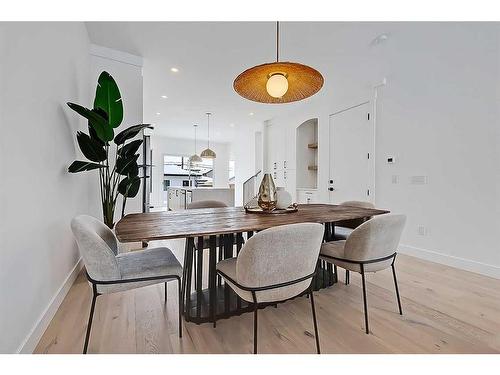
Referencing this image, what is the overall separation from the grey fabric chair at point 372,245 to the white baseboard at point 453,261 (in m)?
1.79

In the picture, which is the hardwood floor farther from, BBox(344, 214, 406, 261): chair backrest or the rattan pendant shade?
the rattan pendant shade

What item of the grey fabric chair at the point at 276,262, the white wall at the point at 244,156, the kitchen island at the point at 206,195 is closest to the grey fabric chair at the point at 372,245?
the grey fabric chair at the point at 276,262

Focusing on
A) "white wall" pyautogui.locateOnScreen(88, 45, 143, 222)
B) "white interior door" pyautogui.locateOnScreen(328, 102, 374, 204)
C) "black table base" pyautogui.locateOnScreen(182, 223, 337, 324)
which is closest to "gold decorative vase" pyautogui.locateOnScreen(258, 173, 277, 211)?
"black table base" pyautogui.locateOnScreen(182, 223, 337, 324)

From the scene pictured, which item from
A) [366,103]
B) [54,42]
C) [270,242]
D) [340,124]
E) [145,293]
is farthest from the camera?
[340,124]

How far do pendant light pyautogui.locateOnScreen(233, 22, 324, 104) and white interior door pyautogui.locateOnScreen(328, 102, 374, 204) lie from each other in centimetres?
244

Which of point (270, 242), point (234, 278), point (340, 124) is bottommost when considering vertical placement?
point (234, 278)

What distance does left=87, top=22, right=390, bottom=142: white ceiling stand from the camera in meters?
2.76

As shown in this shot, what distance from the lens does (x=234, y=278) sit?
1.41 metres

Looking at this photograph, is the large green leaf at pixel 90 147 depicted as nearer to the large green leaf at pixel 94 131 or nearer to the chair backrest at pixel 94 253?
the large green leaf at pixel 94 131

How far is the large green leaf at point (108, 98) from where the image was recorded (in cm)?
257

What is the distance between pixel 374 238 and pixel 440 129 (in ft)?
7.81
